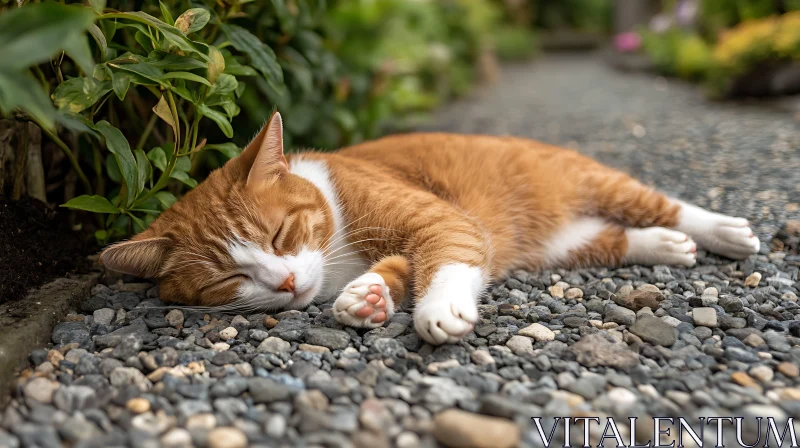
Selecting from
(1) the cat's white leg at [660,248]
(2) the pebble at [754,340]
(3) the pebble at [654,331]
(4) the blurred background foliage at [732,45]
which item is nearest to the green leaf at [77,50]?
(3) the pebble at [654,331]

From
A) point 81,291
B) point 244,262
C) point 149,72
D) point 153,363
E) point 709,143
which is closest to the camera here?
point 153,363

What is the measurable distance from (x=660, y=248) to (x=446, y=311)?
4.23ft

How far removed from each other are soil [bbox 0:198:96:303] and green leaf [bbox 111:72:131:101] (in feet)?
2.51

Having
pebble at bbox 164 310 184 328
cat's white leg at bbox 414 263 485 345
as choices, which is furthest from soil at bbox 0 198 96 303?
cat's white leg at bbox 414 263 485 345

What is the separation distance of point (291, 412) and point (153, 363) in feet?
1.72

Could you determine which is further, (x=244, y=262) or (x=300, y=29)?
(x=300, y=29)

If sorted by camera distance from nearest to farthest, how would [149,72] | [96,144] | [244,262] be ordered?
[149,72] < [244,262] < [96,144]

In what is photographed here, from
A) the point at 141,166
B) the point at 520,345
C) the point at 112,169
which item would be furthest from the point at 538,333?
the point at 112,169

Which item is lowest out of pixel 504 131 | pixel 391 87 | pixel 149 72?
pixel 504 131

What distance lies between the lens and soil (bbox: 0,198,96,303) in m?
2.15

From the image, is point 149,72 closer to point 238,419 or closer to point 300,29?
point 238,419

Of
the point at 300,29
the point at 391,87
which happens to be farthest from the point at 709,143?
the point at 300,29

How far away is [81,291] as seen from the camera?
90.9 inches

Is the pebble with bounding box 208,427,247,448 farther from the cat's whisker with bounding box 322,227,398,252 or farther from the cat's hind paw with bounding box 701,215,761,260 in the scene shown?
the cat's hind paw with bounding box 701,215,761,260
